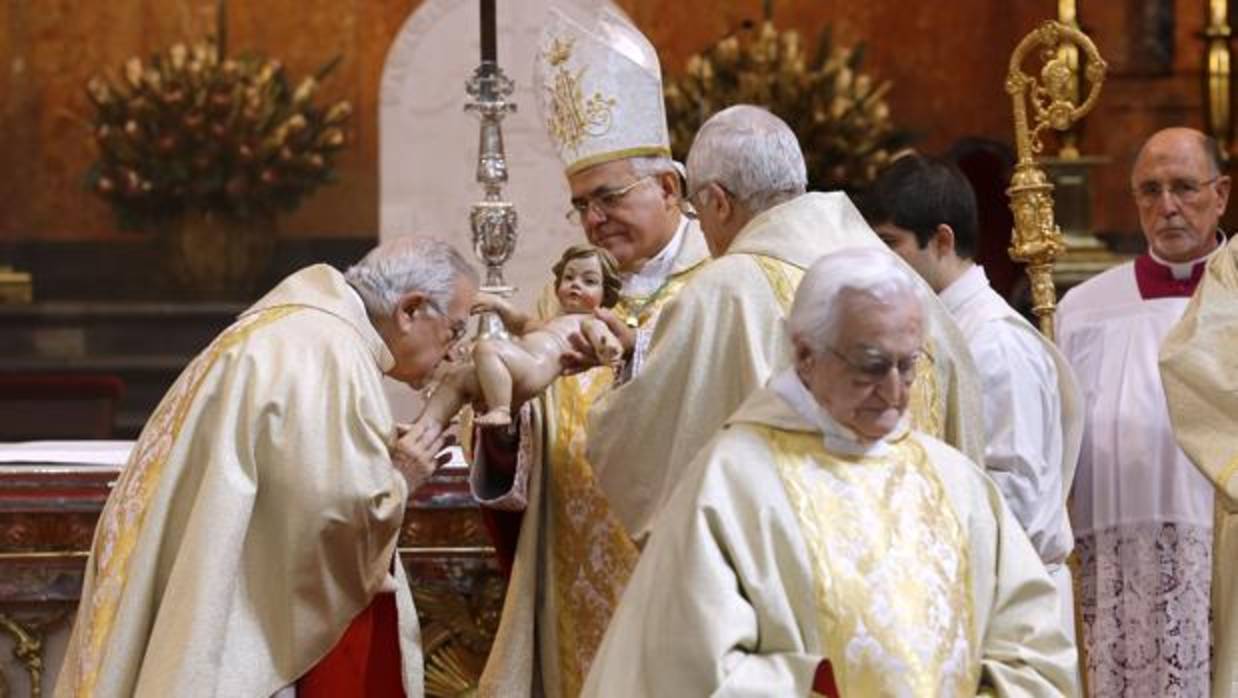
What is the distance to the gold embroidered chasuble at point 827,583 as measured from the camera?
4738mm

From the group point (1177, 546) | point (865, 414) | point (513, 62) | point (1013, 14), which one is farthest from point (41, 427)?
point (865, 414)

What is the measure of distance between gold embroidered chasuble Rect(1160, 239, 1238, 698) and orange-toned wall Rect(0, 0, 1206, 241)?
707cm

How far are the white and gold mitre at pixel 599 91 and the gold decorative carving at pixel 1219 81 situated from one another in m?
5.97

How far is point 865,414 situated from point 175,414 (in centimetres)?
152

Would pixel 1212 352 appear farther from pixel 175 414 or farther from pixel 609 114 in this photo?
pixel 175 414

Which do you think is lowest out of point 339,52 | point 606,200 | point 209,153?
point 606,200

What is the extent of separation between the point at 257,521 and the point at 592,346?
0.77 m

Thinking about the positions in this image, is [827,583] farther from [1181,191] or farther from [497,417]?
[1181,191]

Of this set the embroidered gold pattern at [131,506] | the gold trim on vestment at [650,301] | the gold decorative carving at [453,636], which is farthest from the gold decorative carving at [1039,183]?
the embroidered gold pattern at [131,506]

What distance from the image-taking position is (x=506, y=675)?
640cm

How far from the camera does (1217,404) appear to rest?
269 inches

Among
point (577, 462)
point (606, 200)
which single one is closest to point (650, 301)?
point (606, 200)

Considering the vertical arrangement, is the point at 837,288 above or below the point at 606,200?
below

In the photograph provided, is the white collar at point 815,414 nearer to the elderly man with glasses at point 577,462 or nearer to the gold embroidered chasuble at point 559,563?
the elderly man with glasses at point 577,462
